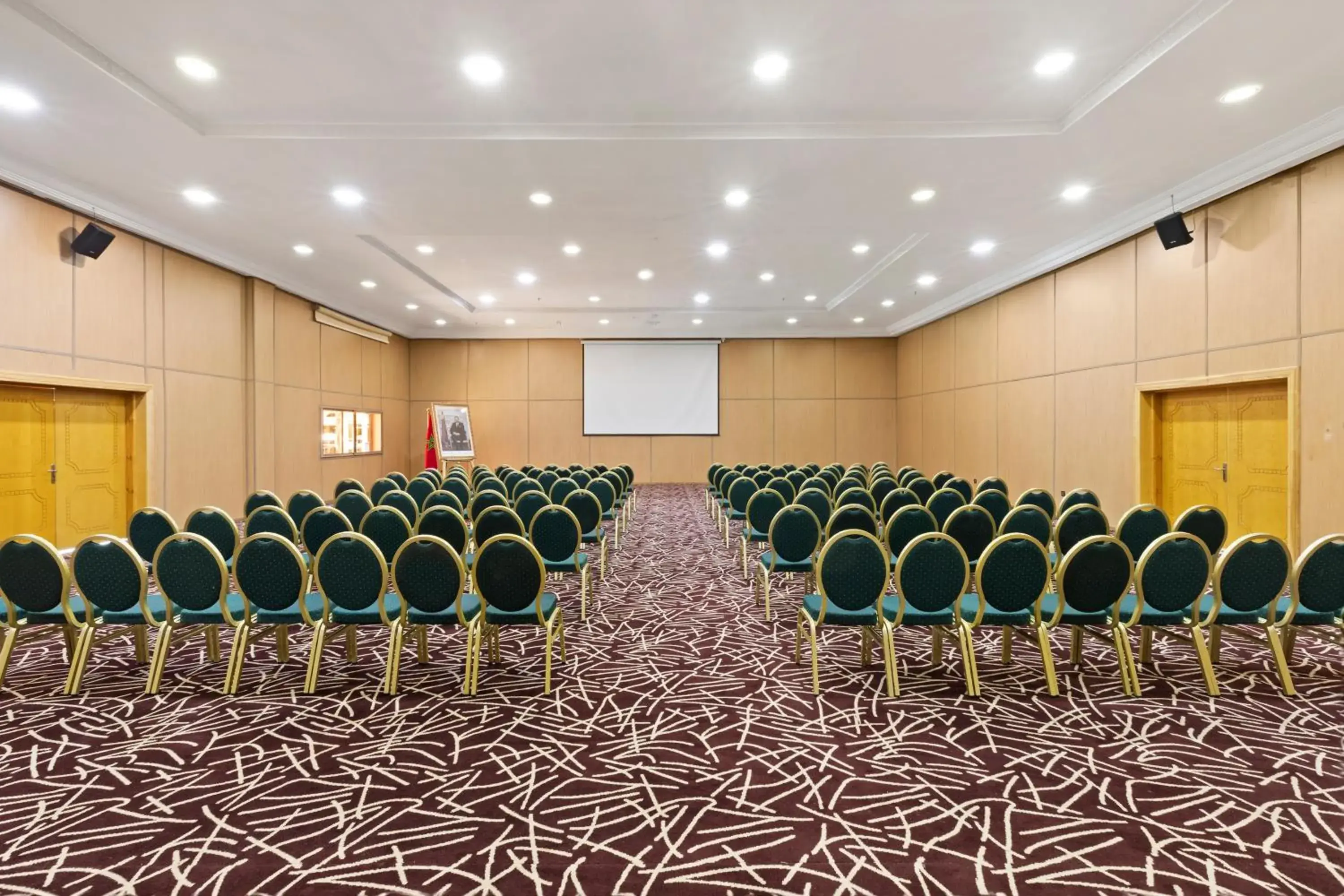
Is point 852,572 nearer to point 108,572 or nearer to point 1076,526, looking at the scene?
point 1076,526

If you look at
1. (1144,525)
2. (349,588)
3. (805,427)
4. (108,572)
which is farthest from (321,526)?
(805,427)

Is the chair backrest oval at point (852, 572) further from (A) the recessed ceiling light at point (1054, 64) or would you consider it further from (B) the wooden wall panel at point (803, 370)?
(B) the wooden wall panel at point (803, 370)

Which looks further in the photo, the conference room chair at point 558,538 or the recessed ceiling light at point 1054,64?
the conference room chair at point 558,538

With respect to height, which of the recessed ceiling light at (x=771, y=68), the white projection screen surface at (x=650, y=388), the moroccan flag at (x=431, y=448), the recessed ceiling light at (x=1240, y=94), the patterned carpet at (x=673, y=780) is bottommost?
the patterned carpet at (x=673, y=780)

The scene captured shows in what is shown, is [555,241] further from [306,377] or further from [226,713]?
[226,713]

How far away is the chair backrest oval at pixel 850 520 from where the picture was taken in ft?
17.2

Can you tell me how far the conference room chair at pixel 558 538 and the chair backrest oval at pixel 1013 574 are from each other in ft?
10.4

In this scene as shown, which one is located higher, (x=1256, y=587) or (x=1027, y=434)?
(x=1027, y=434)

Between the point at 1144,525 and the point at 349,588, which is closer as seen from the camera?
the point at 349,588

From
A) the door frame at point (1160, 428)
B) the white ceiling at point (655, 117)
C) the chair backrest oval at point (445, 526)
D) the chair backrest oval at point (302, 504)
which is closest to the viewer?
the white ceiling at point (655, 117)

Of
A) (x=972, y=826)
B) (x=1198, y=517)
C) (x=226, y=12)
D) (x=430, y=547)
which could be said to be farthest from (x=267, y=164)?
(x=1198, y=517)

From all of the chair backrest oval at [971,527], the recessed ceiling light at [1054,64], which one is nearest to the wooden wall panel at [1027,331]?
the recessed ceiling light at [1054,64]

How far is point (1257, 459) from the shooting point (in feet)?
24.1

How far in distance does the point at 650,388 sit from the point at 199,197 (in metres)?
11.5
